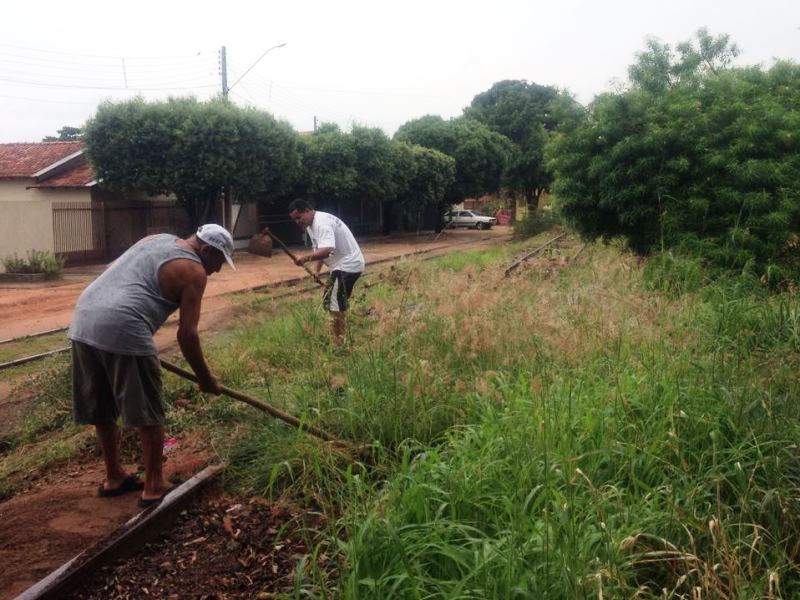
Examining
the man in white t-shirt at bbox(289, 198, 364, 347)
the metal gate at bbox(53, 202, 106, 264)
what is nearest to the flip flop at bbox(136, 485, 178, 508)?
the man in white t-shirt at bbox(289, 198, 364, 347)

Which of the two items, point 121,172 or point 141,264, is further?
point 121,172

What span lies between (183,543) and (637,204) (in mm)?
9077

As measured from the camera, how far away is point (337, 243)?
7883 mm

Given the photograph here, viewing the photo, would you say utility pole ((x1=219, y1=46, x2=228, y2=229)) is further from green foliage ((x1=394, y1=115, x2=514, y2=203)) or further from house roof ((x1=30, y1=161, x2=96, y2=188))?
green foliage ((x1=394, y1=115, x2=514, y2=203))

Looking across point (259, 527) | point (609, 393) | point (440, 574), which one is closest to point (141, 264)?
point (259, 527)

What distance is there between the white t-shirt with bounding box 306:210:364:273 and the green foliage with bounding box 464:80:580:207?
38211 millimetres

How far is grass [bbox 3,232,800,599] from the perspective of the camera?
2.76 meters

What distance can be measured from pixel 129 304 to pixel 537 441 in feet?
6.71

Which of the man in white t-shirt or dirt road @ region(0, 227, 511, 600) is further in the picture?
the man in white t-shirt

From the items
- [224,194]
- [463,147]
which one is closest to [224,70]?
[224,194]

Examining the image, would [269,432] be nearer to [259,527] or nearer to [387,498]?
[259,527]

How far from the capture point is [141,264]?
4.02m

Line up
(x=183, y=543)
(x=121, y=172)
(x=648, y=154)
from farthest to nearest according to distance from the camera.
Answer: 1. (x=121, y=172)
2. (x=648, y=154)
3. (x=183, y=543)

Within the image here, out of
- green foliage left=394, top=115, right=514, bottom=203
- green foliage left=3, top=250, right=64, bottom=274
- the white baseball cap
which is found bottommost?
green foliage left=3, top=250, right=64, bottom=274
